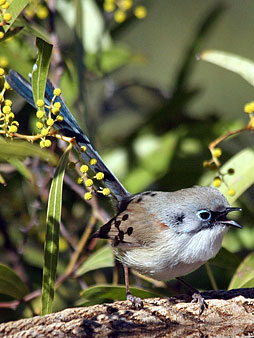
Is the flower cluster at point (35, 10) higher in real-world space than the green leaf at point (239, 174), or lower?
higher

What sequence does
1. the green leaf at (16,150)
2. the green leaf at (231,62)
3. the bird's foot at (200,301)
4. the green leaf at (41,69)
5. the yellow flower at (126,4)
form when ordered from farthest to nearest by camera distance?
the yellow flower at (126,4), the green leaf at (231,62), the bird's foot at (200,301), the green leaf at (41,69), the green leaf at (16,150)

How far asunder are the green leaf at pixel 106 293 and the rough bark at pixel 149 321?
229 millimetres

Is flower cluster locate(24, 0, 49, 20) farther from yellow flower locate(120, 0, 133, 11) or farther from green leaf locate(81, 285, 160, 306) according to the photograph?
green leaf locate(81, 285, 160, 306)

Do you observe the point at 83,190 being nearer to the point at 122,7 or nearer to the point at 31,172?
the point at 31,172

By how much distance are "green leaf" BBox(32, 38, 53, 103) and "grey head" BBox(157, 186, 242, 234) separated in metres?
0.85

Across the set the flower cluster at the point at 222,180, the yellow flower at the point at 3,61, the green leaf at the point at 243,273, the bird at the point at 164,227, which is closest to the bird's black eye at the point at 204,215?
the bird at the point at 164,227

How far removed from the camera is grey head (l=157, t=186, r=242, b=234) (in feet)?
8.91

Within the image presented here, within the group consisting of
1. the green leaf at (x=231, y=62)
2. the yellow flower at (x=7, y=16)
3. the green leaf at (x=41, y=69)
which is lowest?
the green leaf at (x=231, y=62)

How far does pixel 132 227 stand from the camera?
113 inches

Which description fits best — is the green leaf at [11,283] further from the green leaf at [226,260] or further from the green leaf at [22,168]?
the green leaf at [226,260]

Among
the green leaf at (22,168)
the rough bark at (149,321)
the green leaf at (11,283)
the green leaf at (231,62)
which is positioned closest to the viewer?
the rough bark at (149,321)

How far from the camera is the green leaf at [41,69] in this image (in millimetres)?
2320

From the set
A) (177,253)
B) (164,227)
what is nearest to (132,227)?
(164,227)

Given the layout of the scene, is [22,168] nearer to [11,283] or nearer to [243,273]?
[11,283]
